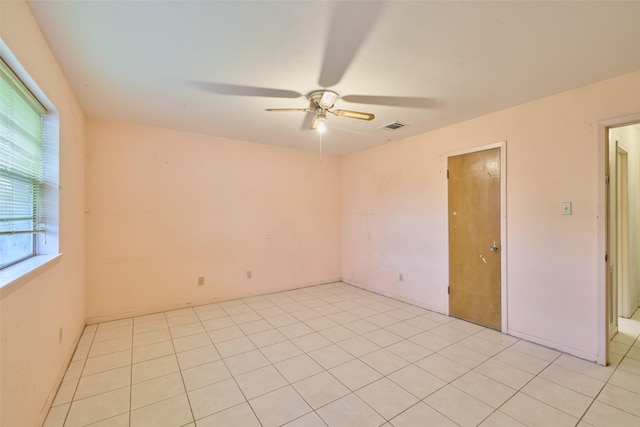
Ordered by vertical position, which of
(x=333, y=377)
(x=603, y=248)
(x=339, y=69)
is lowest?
(x=333, y=377)

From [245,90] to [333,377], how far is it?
2572mm

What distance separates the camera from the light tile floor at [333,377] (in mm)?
1787

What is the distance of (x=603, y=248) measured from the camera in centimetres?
239

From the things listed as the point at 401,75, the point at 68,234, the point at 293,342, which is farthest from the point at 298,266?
the point at 401,75

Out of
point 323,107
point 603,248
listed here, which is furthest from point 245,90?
point 603,248

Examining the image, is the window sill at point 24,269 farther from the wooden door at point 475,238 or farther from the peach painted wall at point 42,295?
the wooden door at point 475,238

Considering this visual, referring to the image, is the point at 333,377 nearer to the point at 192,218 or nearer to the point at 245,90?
the point at 245,90

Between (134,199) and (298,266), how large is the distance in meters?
2.64


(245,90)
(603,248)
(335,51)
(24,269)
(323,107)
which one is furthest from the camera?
(323,107)

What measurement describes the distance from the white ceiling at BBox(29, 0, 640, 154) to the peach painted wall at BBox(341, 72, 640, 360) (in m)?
0.24

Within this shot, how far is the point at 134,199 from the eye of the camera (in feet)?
11.5

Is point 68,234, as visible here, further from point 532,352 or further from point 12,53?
point 532,352

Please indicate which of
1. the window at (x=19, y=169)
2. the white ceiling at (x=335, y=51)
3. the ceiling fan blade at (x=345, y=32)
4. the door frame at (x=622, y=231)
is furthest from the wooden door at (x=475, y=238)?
the window at (x=19, y=169)

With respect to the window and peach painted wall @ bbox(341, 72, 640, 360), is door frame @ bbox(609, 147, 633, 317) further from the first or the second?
the window
